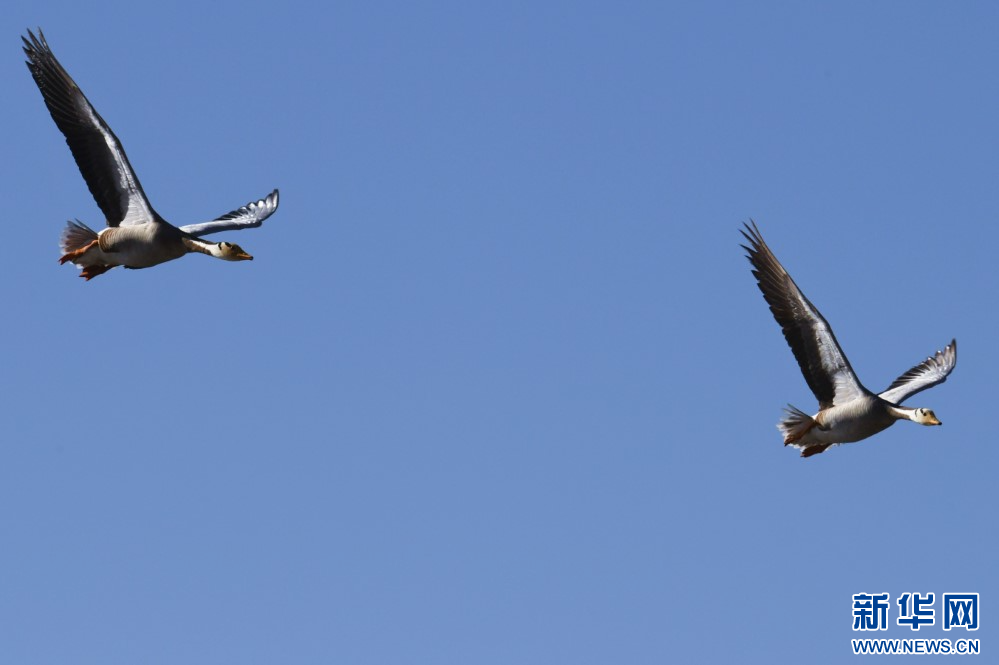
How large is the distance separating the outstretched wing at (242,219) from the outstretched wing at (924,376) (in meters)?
10.7

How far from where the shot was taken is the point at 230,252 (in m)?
25.2

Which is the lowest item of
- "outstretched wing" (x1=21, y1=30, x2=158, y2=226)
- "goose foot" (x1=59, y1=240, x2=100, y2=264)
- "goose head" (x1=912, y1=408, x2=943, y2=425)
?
"goose head" (x1=912, y1=408, x2=943, y2=425)

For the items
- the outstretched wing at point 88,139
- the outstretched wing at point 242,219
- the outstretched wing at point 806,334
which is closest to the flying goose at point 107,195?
the outstretched wing at point 88,139

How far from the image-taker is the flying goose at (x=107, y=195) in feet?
80.2

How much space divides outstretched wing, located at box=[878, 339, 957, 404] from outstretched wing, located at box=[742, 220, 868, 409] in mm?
2202

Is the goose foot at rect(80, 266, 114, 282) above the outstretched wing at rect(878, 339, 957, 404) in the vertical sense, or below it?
below

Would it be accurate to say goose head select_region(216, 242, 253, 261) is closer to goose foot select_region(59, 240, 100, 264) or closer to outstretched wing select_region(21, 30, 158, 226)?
outstretched wing select_region(21, 30, 158, 226)

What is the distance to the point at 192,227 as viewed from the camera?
Result: 89.5ft

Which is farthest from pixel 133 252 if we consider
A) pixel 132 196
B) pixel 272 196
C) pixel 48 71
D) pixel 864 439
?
pixel 864 439

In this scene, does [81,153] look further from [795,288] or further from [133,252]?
[795,288]

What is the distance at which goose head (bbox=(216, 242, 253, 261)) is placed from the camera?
25.2 meters

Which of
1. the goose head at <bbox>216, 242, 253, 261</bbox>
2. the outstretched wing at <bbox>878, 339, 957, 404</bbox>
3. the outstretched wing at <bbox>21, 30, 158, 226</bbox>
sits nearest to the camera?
the outstretched wing at <bbox>21, 30, 158, 226</bbox>

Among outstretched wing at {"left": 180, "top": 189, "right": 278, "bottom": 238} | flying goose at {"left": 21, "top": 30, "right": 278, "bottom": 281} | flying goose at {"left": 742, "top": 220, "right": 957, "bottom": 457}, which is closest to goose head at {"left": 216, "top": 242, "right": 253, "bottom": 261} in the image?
flying goose at {"left": 21, "top": 30, "right": 278, "bottom": 281}

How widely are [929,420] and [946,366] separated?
3.43 meters
